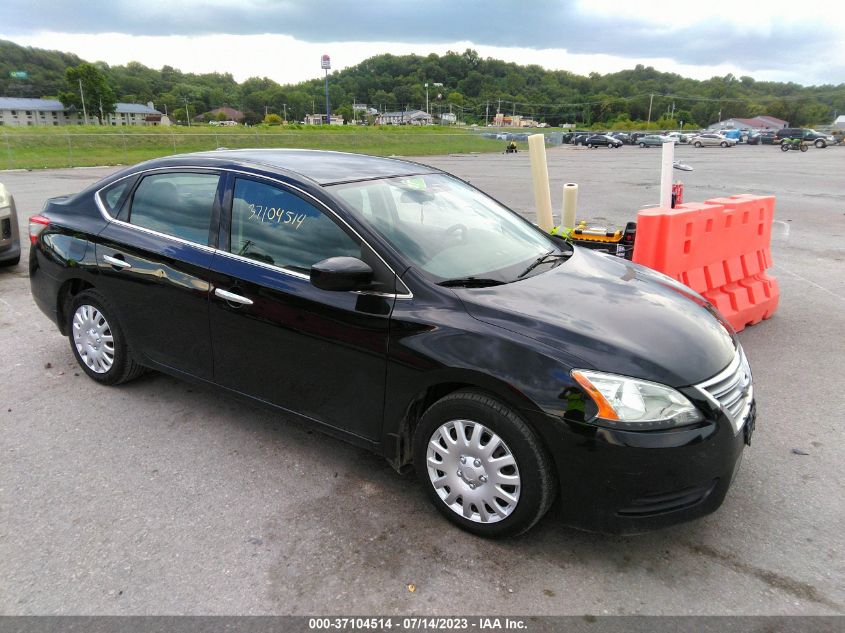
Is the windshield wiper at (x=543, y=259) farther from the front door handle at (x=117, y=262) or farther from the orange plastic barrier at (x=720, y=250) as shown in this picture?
the front door handle at (x=117, y=262)

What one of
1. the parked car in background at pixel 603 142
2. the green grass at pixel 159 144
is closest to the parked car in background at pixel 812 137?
the parked car in background at pixel 603 142

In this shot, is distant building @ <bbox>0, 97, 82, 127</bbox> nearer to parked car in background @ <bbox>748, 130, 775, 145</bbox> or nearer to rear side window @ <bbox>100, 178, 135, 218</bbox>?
parked car in background @ <bbox>748, 130, 775, 145</bbox>

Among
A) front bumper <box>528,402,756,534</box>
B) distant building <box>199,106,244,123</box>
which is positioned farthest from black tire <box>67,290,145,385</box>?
distant building <box>199,106,244,123</box>

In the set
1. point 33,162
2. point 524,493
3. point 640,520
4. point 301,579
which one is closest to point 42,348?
point 301,579

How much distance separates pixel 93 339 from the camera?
438cm

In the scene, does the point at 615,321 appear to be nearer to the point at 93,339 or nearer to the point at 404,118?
the point at 93,339

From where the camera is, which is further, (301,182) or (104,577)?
(301,182)

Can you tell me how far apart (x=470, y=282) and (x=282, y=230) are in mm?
1079

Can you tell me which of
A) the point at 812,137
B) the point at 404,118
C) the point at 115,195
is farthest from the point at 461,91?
the point at 115,195

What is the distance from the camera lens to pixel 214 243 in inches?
142

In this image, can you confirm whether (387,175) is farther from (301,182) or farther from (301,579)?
(301,579)

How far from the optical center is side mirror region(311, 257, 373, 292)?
2904mm

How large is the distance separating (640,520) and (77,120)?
5599 inches

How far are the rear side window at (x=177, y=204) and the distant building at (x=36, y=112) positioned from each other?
137 metres
